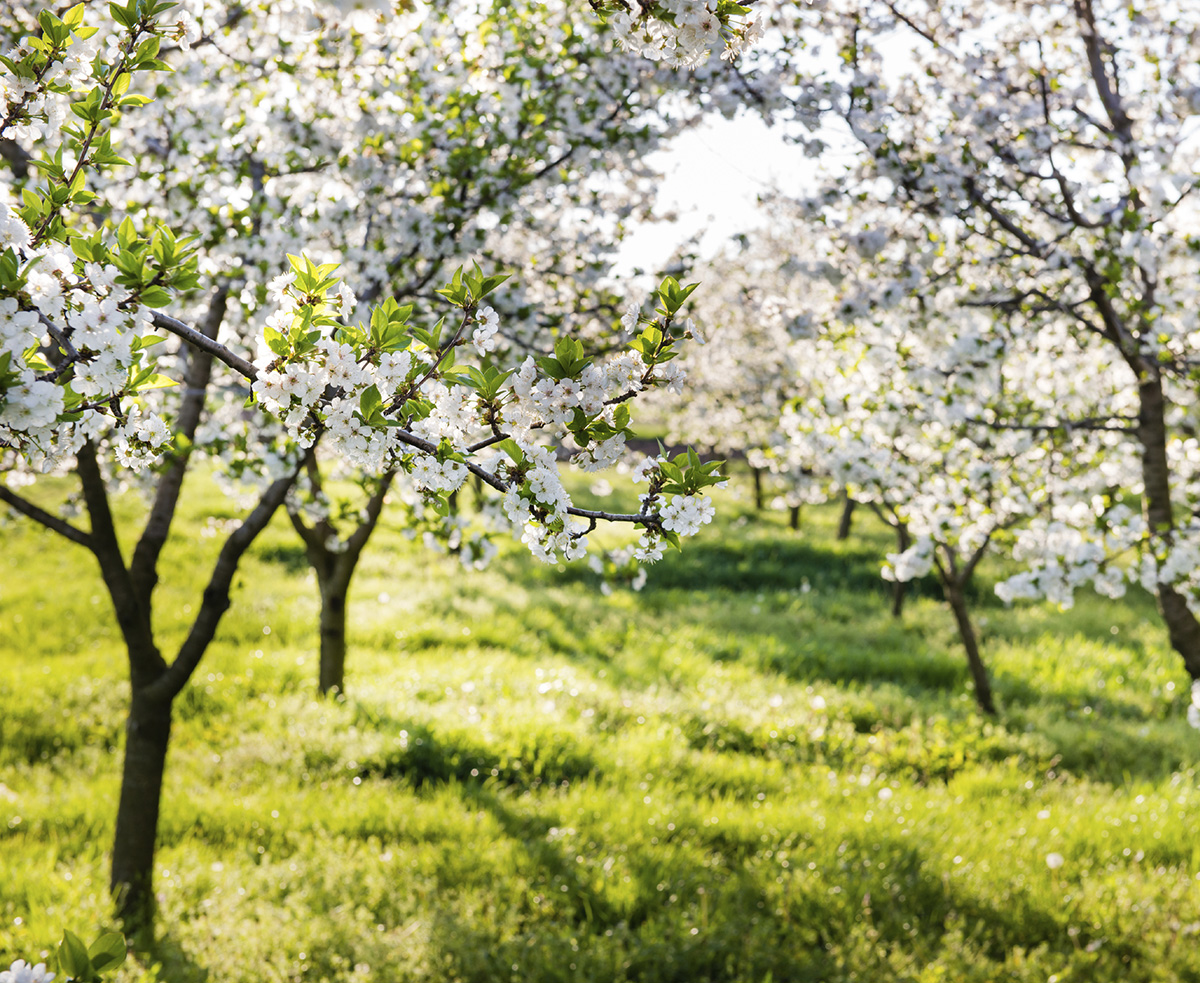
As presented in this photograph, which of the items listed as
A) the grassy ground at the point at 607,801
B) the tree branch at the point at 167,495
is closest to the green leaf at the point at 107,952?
the grassy ground at the point at 607,801

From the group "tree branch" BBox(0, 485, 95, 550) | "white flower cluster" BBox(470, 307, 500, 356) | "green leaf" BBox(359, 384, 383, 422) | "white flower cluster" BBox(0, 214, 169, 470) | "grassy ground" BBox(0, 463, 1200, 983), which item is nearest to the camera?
"white flower cluster" BBox(0, 214, 169, 470)

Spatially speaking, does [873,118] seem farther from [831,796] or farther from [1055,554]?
[831,796]

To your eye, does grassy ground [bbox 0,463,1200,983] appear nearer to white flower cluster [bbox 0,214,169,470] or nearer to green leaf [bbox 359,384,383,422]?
white flower cluster [bbox 0,214,169,470]

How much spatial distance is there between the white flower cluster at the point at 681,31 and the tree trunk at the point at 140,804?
13.7 ft

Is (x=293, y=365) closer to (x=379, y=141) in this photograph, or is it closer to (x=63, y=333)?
(x=63, y=333)

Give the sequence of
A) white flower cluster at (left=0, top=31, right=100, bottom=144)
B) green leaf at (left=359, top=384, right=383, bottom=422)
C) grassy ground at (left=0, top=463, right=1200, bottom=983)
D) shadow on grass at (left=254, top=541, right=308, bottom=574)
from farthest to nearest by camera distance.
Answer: shadow on grass at (left=254, top=541, right=308, bottom=574) < grassy ground at (left=0, top=463, right=1200, bottom=983) < white flower cluster at (left=0, top=31, right=100, bottom=144) < green leaf at (left=359, top=384, right=383, bottom=422)

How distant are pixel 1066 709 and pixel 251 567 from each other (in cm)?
966

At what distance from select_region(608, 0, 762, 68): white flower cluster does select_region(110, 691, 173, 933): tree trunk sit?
4.18 m

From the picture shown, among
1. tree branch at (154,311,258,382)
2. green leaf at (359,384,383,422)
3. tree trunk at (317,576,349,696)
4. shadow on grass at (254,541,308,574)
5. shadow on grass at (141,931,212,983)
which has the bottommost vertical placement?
shadow on grass at (141,931,212,983)

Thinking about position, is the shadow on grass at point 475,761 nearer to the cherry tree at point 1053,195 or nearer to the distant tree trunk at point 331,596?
the distant tree trunk at point 331,596

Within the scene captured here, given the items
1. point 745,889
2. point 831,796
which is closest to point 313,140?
point 745,889

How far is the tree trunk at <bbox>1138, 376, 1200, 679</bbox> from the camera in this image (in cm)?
464

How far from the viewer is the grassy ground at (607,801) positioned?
163 inches

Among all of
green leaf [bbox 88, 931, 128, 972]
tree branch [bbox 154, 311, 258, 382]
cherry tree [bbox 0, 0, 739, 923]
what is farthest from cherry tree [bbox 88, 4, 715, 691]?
green leaf [bbox 88, 931, 128, 972]
